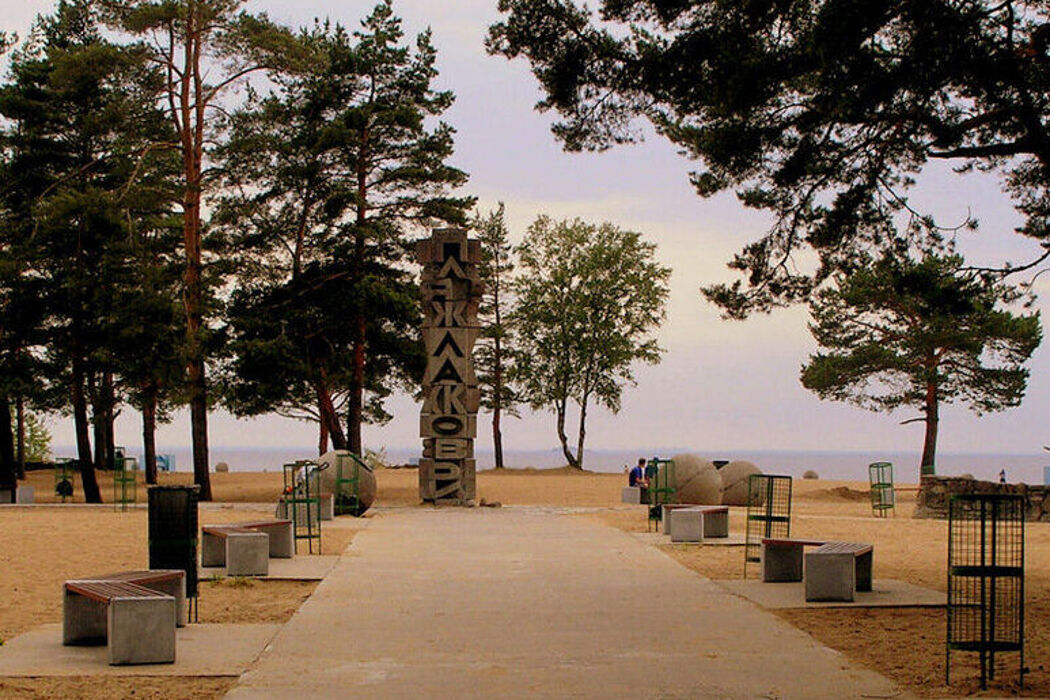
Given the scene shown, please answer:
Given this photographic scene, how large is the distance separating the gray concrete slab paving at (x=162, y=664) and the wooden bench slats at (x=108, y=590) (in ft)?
1.52

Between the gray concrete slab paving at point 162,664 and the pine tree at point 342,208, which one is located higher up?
the pine tree at point 342,208

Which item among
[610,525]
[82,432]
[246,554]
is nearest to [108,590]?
[246,554]

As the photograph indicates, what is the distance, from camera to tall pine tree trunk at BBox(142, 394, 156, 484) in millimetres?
48344

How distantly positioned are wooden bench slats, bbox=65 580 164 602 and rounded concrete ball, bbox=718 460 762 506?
2442 centimetres

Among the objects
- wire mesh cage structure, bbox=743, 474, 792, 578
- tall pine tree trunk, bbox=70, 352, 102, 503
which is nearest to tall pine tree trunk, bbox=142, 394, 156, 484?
tall pine tree trunk, bbox=70, 352, 102, 503

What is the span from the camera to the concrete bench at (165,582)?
10797 mm

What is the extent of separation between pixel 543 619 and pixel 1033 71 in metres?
7.03

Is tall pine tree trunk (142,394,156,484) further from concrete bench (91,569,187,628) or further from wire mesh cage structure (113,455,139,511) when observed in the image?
concrete bench (91,569,187,628)

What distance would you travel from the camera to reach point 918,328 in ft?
151

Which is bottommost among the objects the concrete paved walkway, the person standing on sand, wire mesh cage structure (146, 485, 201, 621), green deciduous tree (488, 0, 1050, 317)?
the person standing on sand

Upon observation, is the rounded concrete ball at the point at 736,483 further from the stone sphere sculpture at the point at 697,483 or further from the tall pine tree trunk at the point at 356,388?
the tall pine tree trunk at the point at 356,388

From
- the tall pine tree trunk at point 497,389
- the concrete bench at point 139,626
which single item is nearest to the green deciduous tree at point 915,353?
the tall pine tree trunk at point 497,389

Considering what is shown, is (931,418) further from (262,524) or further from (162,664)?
(162,664)

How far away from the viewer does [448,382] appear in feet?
103
